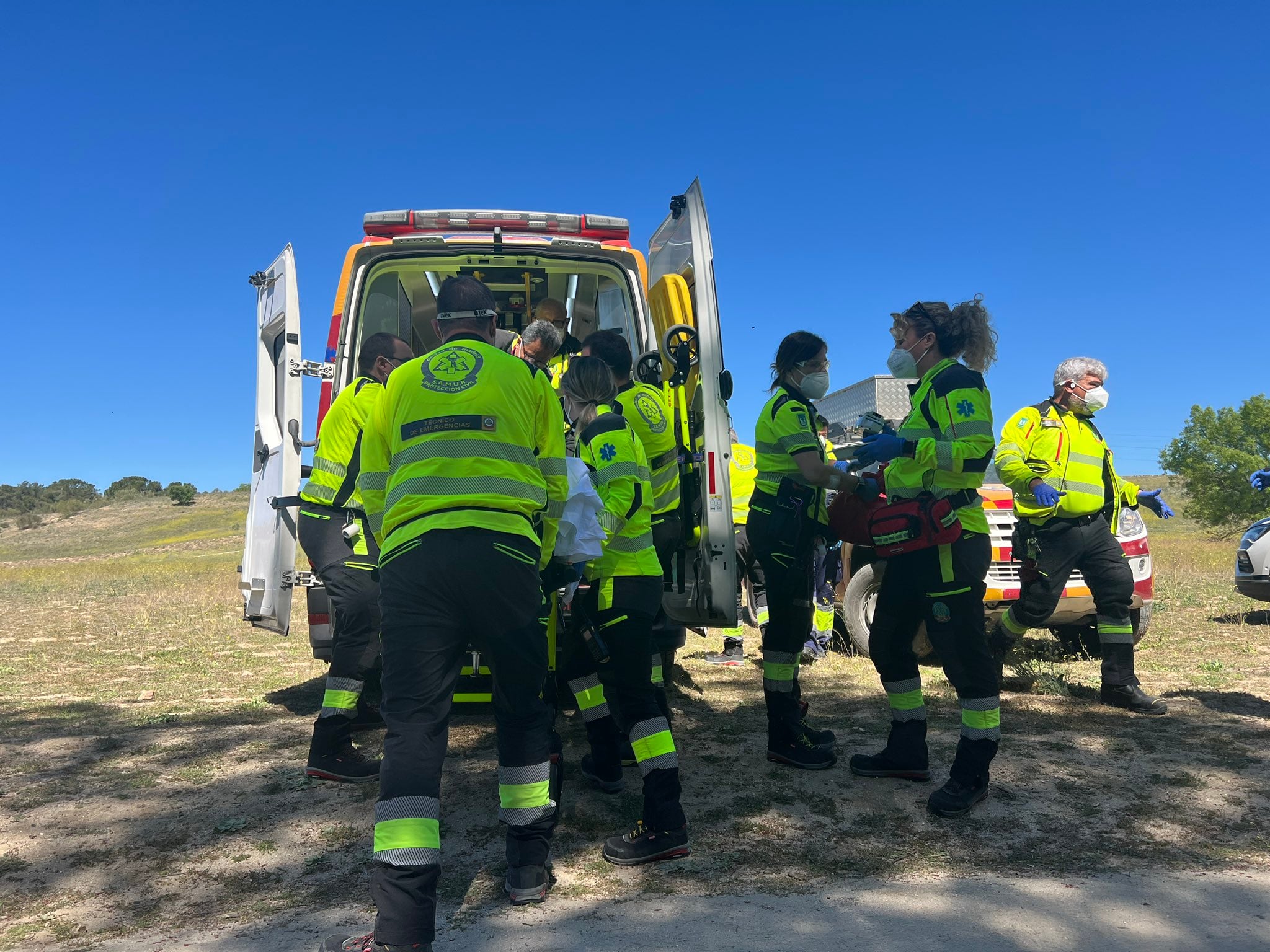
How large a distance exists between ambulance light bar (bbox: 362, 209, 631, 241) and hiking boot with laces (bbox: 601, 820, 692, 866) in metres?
3.42

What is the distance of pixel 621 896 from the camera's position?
290 centimetres

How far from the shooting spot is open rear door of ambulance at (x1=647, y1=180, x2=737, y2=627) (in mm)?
4121

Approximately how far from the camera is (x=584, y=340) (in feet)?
17.2

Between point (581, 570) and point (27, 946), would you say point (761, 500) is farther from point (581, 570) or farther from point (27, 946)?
point (27, 946)

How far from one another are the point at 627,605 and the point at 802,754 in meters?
1.35

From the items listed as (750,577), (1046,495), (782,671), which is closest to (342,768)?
(782,671)

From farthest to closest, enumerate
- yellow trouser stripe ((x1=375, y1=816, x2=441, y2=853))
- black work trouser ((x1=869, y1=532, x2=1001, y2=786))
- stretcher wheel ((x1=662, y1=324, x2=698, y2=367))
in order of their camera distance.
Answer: stretcher wheel ((x1=662, y1=324, x2=698, y2=367)) → black work trouser ((x1=869, y1=532, x2=1001, y2=786)) → yellow trouser stripe ((x1=375, y1=816, x2=441, y2=853))

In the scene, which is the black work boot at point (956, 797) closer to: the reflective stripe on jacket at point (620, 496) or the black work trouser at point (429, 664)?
the reflective stripe on jacket at point (620, 496)

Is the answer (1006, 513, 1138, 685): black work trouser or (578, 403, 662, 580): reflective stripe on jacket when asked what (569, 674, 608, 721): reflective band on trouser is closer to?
(578, 403, 662, 580): reflective stripe on jacket

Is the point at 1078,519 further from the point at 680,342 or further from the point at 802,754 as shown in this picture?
the point at 680,342

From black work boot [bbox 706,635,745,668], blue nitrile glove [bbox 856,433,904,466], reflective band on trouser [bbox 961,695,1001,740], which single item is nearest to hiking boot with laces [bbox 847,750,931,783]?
reflective band on trouser [bbox 961,695,1001,740]

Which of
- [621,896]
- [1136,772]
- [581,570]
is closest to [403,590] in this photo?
[581,570]

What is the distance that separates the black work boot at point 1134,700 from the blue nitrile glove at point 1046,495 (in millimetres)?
1169

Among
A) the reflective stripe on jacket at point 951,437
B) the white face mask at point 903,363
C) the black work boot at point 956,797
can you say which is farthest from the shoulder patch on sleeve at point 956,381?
the black work boot at point 956,797
